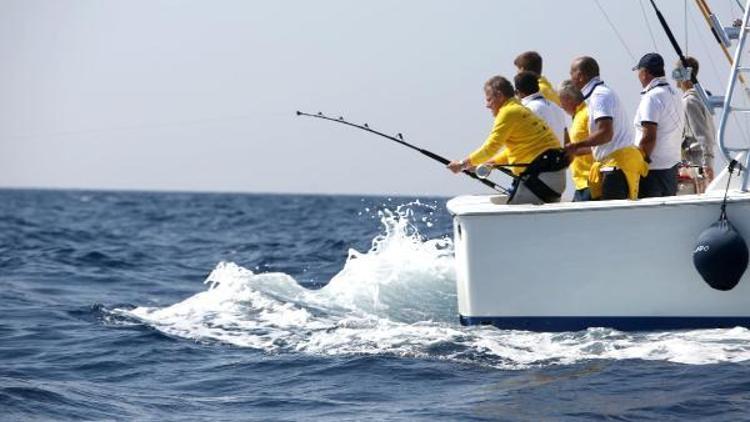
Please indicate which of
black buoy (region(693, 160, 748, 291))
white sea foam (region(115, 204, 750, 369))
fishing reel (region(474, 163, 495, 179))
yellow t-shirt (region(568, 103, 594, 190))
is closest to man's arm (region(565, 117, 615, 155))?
yellow t-shirt (region(568, 103, 594, 190))

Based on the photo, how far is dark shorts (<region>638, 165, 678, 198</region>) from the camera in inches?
316

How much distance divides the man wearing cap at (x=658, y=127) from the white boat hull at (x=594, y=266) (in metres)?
0.58

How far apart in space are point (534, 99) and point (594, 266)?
1.36 meters

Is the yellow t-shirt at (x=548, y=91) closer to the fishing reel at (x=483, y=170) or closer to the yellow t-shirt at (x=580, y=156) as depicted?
the yellow t-shirt at (x=580, y=156)

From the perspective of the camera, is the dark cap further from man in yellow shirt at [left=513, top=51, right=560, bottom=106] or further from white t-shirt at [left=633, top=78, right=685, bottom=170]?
man in yellow shirt at [left=513, top=51, right=560, bottom=106]

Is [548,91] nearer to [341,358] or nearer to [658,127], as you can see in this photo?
[658,127]

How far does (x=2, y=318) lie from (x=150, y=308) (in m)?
1.24

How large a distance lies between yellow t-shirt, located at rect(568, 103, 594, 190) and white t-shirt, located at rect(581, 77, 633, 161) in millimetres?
170

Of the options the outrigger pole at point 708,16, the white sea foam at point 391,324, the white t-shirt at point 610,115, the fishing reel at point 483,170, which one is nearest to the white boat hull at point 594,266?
the white sea foam at point 391,324

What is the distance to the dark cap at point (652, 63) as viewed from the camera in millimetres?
7926

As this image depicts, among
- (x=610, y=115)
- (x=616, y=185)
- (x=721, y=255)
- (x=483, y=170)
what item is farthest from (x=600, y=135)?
(x=721, y=255)

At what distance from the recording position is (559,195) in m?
8.33

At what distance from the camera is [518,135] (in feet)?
26.9

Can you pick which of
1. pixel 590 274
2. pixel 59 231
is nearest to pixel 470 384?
pixel 590 274
